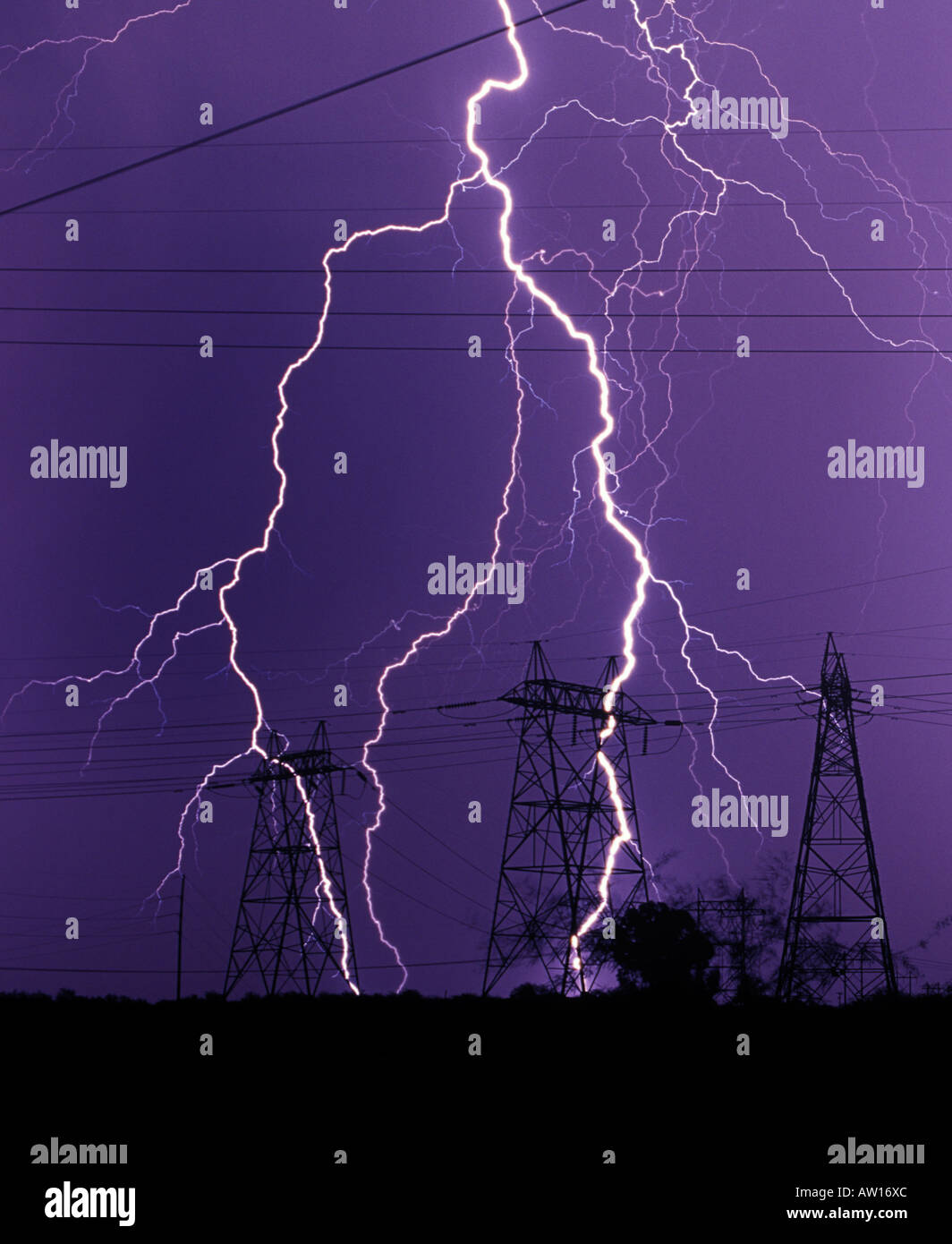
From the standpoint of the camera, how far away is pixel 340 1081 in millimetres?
13938

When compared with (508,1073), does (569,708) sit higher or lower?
higher

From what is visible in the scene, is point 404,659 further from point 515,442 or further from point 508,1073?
point 508,1073

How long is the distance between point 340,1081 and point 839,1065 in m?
5.31

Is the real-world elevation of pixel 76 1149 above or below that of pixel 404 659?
below

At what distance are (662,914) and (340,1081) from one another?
20436 millimetres

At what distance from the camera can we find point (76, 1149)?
11.9 meters

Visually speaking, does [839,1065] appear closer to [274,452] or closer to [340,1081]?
[340,1081]
